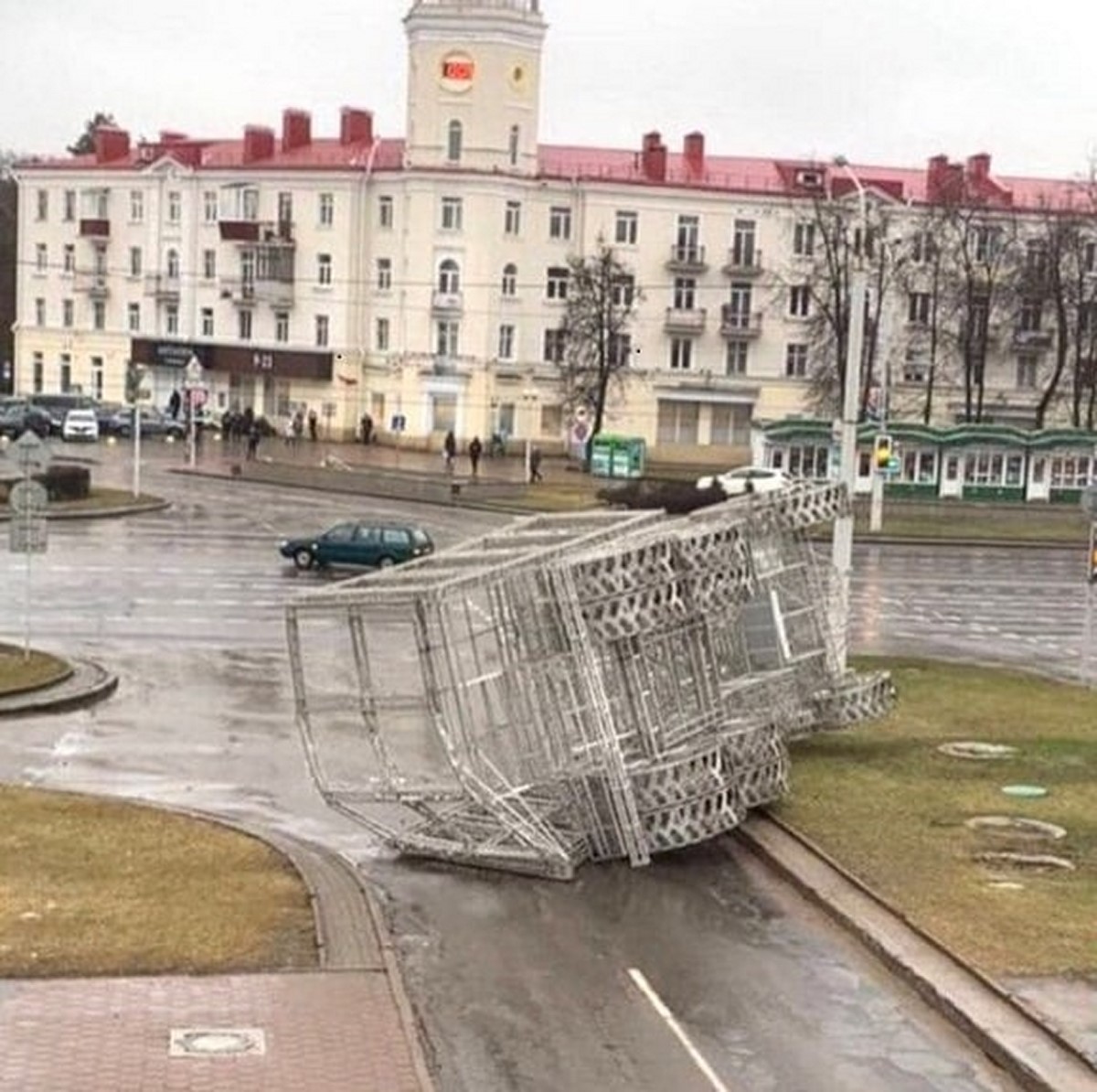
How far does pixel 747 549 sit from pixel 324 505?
3836cm

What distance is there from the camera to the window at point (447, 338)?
265 feet

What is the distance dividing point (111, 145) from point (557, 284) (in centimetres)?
2693

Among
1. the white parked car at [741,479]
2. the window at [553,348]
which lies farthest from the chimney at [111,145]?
the white parked car at [741,479]

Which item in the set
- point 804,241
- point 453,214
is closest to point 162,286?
point 453,214

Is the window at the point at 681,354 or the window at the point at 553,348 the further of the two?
the window at the point at 681,354

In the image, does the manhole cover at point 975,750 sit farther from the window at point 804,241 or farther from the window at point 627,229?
the window at point 804,241

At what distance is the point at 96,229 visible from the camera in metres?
89.5

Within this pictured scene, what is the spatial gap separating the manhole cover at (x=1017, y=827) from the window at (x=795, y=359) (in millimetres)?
67145

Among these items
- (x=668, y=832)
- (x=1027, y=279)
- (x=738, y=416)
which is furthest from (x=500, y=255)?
(x=668, y=832)

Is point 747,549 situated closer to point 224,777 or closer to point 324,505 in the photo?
point 224,777

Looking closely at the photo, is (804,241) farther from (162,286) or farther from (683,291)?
(162,286)

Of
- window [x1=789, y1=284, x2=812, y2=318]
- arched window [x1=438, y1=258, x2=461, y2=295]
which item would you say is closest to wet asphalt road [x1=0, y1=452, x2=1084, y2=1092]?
arched window [x1=438, y1=258, x2=461, y2=295]

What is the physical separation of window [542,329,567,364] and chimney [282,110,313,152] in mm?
16220

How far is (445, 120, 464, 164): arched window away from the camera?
78.8 m
